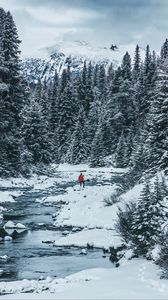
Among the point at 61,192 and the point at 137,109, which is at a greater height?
the point at 137,109

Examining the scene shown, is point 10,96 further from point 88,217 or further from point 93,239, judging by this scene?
point 93,239

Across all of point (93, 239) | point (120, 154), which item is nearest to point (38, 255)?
point (93, 239)

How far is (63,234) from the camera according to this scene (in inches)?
894

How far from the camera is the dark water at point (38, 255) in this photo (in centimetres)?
1647

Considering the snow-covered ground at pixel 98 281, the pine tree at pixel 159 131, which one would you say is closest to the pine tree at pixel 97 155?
the pine tree at pixel 159 131

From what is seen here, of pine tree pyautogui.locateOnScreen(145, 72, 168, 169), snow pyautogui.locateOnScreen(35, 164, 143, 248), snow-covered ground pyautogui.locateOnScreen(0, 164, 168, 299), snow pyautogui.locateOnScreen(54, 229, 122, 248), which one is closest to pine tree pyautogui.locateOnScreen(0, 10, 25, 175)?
snow pyautogui.locateOnScreen(35, 164, 143, 248)

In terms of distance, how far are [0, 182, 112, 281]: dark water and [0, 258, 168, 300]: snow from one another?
3.88 ft

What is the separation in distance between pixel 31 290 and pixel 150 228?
16.2ft

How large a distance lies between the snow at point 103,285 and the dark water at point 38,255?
1.18 meters

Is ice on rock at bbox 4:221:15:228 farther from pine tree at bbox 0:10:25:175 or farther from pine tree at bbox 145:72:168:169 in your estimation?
pine tree at bbox 0:10:25:175

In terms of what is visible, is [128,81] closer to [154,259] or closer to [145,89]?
[145,89]

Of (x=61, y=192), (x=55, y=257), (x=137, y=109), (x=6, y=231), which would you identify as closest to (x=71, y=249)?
(x=55, y=257)

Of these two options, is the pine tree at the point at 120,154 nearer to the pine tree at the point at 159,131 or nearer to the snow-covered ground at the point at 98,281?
the pine tree at the point at 159,131

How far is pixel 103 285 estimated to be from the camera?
526 inches
